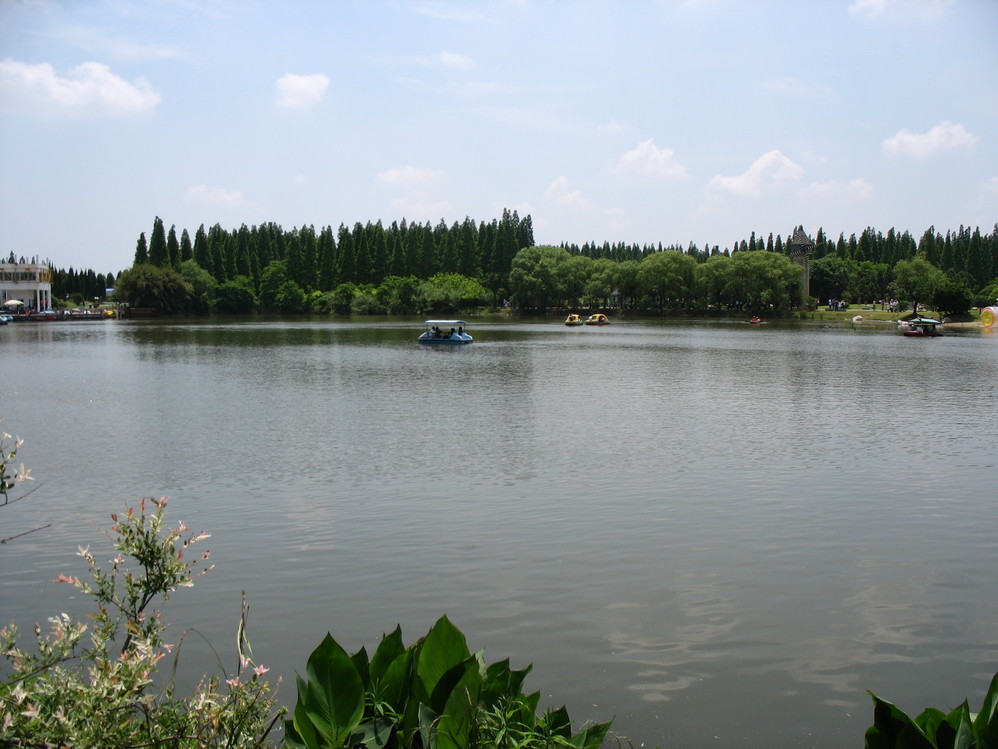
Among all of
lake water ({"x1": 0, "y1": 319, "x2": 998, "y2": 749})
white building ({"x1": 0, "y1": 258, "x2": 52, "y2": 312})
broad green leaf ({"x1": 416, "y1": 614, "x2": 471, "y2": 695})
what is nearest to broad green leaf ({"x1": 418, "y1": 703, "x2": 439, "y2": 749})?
broad green leaf ({"x1": 416, "y1": 614, "x2": 471, "y2": 695})

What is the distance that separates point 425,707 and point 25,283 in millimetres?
162242

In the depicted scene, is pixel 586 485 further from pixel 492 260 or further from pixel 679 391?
pixel 492 260

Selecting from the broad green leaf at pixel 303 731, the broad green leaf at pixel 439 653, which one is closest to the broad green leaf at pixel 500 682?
the broad green leaf at pixel 439 653

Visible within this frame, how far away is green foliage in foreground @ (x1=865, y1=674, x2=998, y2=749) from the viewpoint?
4.64 meters

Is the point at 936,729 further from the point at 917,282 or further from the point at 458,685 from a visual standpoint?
the point at 917,282

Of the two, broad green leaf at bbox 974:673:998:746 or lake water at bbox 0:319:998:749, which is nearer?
broad green leaf at bbox 974:673:998:746

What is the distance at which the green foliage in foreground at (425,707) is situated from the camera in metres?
4.87

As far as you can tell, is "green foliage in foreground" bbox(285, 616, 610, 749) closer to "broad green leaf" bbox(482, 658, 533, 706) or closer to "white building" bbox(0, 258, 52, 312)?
"broad green leaf" bbox(482, 658, 533, 706)

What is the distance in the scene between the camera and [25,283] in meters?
143


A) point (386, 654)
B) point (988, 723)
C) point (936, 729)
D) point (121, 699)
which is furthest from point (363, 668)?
point (988, 723)

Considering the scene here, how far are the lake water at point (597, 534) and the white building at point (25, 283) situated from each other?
132m

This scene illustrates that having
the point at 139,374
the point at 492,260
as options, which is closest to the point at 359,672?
the point at 139,374

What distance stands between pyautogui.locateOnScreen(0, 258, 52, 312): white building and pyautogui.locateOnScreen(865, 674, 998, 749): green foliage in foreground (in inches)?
6342

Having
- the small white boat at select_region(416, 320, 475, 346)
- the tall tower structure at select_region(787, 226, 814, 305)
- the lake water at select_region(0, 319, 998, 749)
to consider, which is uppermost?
the tall tower structure at select_region(787, 226, 814, 305)
